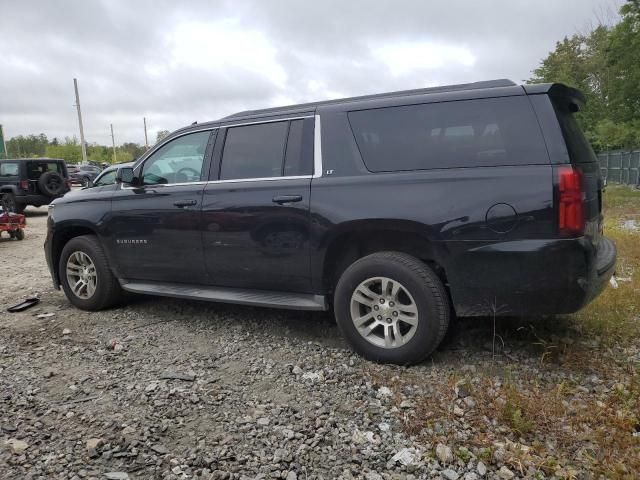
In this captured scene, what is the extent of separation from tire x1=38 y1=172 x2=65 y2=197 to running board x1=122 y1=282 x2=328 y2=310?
1193 cm

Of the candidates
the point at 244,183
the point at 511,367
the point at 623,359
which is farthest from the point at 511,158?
the point at 244,183

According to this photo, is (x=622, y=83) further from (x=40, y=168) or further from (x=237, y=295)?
(x=40, y=168)

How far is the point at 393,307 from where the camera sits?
3557 millimetres

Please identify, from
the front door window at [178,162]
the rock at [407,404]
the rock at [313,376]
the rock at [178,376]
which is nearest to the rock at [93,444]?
the rock at [178,376]

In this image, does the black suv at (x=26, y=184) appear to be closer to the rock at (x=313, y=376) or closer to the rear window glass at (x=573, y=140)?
the rock at (x=313, y=376)

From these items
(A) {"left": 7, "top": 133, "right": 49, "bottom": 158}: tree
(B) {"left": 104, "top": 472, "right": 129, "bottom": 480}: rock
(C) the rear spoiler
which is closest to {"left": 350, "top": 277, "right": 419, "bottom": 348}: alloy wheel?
(C) the rear spoiler

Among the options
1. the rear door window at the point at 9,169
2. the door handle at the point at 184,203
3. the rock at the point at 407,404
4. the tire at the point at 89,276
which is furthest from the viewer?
the rear door window at the point at 9,169

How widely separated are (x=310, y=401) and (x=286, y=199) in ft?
4.93

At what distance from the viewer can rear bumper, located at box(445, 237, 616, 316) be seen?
10.1 ft

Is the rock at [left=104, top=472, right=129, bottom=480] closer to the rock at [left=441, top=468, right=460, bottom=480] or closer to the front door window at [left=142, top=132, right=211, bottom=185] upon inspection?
the rock at [left=441, top=468, right=460, bottom=480]

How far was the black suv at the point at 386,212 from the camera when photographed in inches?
123

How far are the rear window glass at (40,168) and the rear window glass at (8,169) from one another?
0.36 meters

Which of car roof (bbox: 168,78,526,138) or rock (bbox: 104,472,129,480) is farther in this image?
car roof (bbox: 168,78,526,138)

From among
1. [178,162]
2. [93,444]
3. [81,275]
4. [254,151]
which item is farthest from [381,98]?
[81,275]
